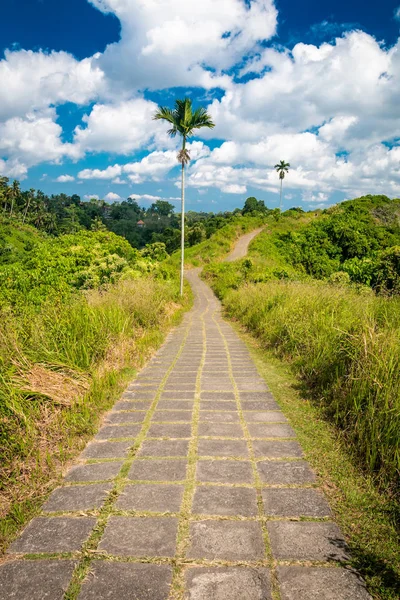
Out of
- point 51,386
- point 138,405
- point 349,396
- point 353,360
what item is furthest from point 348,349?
point 51,386

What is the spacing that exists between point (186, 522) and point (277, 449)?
1.18 meters

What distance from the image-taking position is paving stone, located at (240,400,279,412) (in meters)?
4.02

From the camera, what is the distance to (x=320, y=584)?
180 centimetres

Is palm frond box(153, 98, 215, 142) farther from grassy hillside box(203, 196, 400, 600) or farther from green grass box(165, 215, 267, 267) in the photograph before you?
green grass box(165, 215, 267, 267)

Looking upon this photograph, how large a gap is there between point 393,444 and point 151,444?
198 cm

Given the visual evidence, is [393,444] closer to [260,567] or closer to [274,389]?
[260,567]

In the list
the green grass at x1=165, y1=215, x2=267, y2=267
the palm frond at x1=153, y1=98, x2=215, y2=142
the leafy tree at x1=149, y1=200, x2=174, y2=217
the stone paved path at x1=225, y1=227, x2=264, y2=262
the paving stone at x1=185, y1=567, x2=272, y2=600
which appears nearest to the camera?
the paving stone at x1=185, y1=567, x2=272, y2=600

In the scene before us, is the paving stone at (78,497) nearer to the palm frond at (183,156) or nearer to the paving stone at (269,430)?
the paving stone at (269,430)

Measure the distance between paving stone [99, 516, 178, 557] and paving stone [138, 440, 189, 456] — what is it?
0.76 m

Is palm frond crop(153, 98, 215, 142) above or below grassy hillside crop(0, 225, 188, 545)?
above

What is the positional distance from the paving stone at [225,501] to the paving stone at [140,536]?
0.76 ft

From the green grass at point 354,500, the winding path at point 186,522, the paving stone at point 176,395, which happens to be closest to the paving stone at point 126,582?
the winding path at point 186,522

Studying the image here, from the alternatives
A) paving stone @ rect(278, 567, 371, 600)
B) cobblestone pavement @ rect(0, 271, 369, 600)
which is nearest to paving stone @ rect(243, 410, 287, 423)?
cobblestone pavement @ rect(0, 271, 369, 600)

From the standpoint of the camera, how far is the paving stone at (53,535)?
203cm
